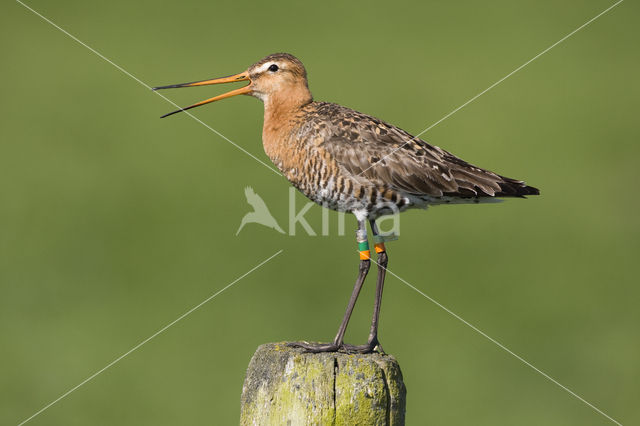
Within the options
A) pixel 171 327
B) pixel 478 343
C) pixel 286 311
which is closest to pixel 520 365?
pixel 478 343

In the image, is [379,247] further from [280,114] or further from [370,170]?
[280,114]

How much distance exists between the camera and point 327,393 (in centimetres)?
602

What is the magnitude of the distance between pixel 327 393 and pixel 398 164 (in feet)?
8.51

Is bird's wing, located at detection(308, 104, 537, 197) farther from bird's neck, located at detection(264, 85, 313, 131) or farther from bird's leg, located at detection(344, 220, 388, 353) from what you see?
bird's leg, located at detection(344, 220, 388, 353)

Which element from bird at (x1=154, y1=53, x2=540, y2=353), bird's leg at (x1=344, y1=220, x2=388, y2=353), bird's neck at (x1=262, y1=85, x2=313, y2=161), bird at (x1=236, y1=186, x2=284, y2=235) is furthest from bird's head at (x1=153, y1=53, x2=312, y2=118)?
bird at (x1=236, y1=186, x2=284, y2=235)

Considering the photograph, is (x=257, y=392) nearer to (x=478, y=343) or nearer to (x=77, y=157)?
(x=478, y=343)

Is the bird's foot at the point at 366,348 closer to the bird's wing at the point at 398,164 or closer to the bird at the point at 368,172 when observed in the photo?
the bird at the point at 368,172

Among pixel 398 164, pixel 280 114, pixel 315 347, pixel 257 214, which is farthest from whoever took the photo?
pixel 257 214

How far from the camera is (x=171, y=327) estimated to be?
1557 centimetres

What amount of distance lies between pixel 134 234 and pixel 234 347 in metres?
4.64

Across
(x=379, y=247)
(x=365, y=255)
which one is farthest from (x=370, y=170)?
(x=379, y=247)

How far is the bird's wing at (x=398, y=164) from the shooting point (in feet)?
26.1

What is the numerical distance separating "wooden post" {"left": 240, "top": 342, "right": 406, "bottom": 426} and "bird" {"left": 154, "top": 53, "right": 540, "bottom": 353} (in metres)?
1.44

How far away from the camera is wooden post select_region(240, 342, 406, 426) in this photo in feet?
19.6
